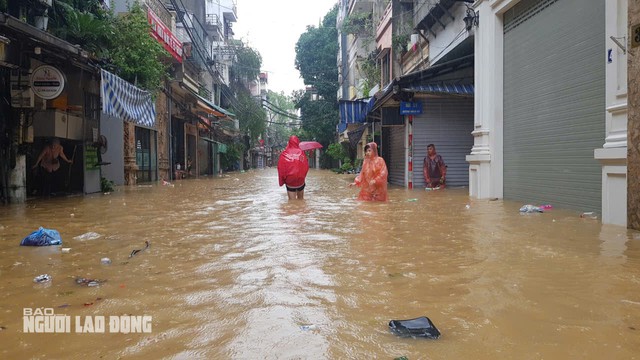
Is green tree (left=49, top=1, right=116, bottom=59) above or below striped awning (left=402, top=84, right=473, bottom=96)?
above

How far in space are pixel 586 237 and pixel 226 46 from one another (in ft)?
126

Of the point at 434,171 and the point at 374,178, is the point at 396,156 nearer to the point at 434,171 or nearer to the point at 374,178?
the point at 434,171

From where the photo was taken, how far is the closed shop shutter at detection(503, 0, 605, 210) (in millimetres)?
7207

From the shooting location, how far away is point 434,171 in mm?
15250

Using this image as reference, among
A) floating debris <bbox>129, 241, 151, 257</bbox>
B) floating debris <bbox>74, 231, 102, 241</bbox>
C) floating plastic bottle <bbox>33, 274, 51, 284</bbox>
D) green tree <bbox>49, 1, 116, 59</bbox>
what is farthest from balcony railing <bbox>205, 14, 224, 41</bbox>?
floating plastic bottle <bbox>33, 274, 51, 284</bbox>

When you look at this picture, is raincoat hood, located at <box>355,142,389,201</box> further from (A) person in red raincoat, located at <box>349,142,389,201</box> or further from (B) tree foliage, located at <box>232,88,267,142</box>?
(B) tree foliage, located at <box>232,88,267,142</box>

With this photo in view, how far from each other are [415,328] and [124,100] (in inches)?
451

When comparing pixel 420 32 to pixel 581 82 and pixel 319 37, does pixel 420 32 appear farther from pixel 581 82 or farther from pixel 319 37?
pixel 319 37

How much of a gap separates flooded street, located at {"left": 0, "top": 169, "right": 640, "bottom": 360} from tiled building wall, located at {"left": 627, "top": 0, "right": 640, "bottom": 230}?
1.13ft

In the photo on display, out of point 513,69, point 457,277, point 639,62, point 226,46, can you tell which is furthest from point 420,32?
point 226,46

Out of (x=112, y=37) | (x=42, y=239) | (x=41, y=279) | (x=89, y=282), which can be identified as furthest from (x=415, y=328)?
(x=112, y=37)

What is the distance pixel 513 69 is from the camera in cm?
1006

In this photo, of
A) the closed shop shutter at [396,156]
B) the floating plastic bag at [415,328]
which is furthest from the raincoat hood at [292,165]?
the floating plastic bag at [415,328]

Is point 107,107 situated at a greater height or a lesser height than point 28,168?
greater
